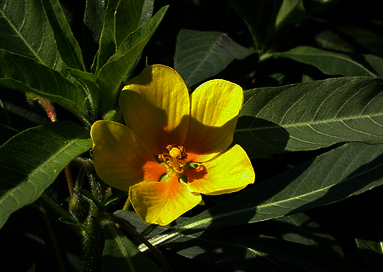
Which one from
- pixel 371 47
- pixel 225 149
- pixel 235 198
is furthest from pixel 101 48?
pixel 371 47

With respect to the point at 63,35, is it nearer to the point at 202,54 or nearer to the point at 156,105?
the point at 156,105

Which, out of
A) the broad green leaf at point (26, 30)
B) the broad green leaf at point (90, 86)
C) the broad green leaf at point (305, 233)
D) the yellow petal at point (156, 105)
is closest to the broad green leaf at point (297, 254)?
the broad green leaf at point (305, 233)

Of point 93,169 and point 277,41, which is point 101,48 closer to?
point 93,169

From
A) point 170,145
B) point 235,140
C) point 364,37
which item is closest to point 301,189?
point 235,140

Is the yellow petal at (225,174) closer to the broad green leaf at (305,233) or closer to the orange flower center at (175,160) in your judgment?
the orange flower center at (175,160)

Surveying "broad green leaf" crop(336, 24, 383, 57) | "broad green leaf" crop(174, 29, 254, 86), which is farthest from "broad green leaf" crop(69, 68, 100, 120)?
"broad green leaf" crop(336, 24, 383, 57)

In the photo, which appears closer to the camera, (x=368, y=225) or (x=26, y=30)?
(x=26, y=30)

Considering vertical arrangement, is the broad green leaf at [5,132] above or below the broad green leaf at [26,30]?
below
